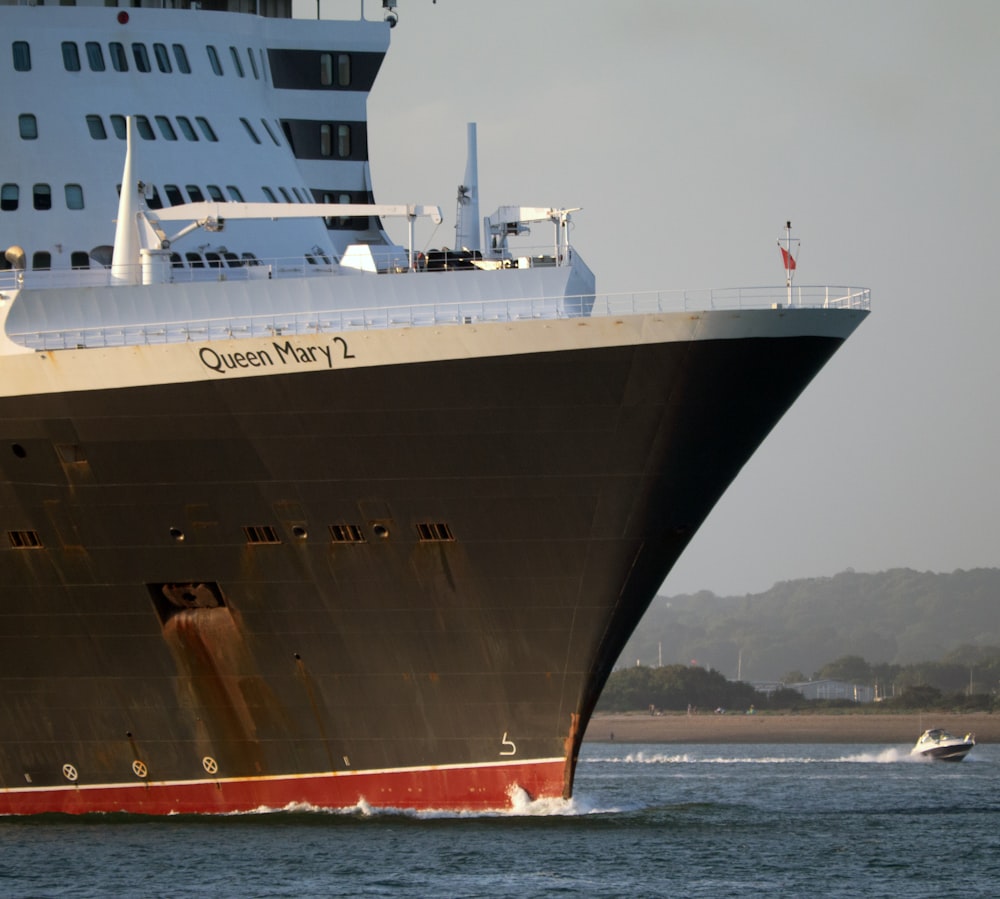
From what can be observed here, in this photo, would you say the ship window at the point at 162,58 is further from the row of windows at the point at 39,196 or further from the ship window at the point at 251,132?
the row of windows at the point at 39,196

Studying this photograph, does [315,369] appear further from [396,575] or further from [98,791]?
[98,791]

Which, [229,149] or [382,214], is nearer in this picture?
[382,214]

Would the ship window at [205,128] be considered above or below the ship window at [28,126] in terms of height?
above

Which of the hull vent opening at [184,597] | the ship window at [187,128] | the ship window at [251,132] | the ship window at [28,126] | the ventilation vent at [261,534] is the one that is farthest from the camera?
the ship window at [251,132]

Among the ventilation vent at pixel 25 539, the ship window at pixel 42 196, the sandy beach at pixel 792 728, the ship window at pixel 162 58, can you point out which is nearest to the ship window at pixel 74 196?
the ship window at pixel 42 196

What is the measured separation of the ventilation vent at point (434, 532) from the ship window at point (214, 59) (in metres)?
14.4

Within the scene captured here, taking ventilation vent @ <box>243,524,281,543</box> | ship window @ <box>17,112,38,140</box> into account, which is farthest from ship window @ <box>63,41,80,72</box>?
ventilation vent @ <box>243,524,281,543</box>

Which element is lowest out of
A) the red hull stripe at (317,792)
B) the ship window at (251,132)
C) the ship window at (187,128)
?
the red hull stripe at (317,792)

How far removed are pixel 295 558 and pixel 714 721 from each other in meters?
136

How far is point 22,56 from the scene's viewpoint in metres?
43.4

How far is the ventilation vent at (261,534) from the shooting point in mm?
37531

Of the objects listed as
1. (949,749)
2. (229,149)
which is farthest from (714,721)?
(229,149)

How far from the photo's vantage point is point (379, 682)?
124ft

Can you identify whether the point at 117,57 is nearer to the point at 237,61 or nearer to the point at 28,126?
the point at 28,126
